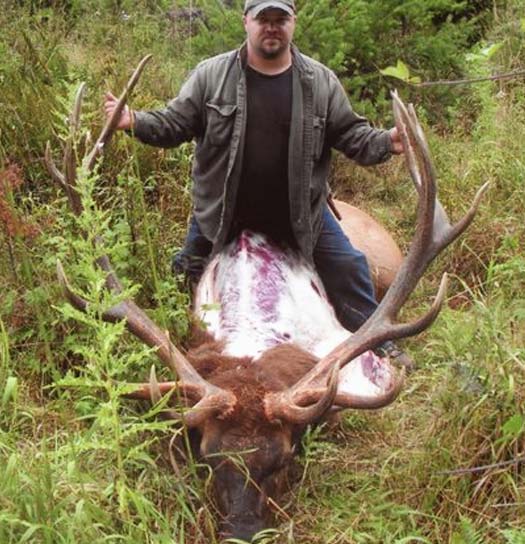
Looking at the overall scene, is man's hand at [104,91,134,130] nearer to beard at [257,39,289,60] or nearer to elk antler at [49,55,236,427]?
elk antler at [49,55,236,427]

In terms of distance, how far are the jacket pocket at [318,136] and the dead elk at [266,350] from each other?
53 cm

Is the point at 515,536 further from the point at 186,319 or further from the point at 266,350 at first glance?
the point at 186,319

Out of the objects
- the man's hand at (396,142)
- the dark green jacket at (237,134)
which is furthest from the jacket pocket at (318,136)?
the man's hand at (396,142)

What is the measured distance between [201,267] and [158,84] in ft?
9.08

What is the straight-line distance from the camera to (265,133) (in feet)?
15.9

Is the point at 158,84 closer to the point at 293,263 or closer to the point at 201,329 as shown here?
the point at 293,263

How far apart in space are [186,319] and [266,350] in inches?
20.2

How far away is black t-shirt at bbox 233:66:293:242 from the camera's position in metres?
4.84

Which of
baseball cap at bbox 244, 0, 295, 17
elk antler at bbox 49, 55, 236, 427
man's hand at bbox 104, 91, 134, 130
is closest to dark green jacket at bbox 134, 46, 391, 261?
man's hand at bbox 104, 91, 134, 130

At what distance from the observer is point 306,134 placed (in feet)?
15.9

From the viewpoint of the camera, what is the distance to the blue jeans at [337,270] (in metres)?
5.16

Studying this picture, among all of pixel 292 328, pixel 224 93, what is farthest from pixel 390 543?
pixel 224 93

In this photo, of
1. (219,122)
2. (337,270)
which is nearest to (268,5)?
(219,122)

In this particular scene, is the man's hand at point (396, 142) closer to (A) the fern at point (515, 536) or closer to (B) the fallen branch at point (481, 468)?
(B) the fallen branch at point (481, 468)
